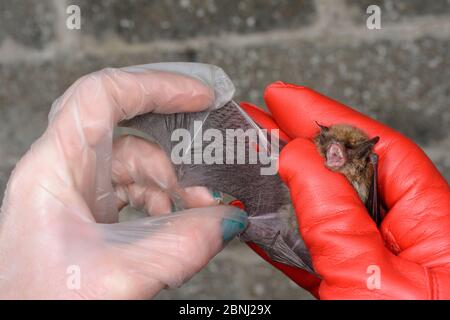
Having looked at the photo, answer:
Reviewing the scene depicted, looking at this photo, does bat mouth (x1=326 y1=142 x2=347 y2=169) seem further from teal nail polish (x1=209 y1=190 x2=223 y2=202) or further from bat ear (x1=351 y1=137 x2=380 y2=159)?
teal nail polish (x1=209 y1=190 x2=223 y2=202)

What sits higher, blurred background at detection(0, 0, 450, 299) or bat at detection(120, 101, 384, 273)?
blurred background at detection(0, 0, 450, 299)

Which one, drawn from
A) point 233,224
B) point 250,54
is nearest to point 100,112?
point 233,224

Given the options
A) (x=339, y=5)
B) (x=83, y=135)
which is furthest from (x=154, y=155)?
(x=339, y=5)

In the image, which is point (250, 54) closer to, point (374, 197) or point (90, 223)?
point (374, 197)

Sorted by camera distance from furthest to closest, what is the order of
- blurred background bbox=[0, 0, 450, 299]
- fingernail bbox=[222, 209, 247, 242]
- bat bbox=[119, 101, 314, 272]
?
blurred background bbox=[0, 0, 450, 299] → bat bbox=[119, 101, 314, 272] → fingernail bbox=[222, 209, 247, 242]

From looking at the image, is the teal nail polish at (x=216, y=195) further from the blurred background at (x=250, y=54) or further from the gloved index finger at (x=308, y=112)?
the blurred background at (x=250, y=54)

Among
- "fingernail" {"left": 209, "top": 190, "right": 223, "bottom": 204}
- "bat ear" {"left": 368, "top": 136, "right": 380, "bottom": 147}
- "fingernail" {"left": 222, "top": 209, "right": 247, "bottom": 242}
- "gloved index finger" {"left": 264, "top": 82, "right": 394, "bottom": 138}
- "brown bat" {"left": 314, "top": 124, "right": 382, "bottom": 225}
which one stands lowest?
"fingernail" {"left": 222, "top": 209, "right": 247, "bottom": 242}

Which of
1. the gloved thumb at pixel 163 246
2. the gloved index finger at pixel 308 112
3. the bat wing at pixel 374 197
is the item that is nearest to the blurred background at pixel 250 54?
the gloved index finger at pixel 308 112

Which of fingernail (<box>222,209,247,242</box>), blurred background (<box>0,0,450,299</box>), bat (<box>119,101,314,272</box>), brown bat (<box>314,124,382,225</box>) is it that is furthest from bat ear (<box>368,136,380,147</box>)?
blurred background (<box>0,0,450,299</box>)

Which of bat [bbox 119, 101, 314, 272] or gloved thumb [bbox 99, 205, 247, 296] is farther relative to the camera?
bat [bbox 119, 101, 314, 272]
